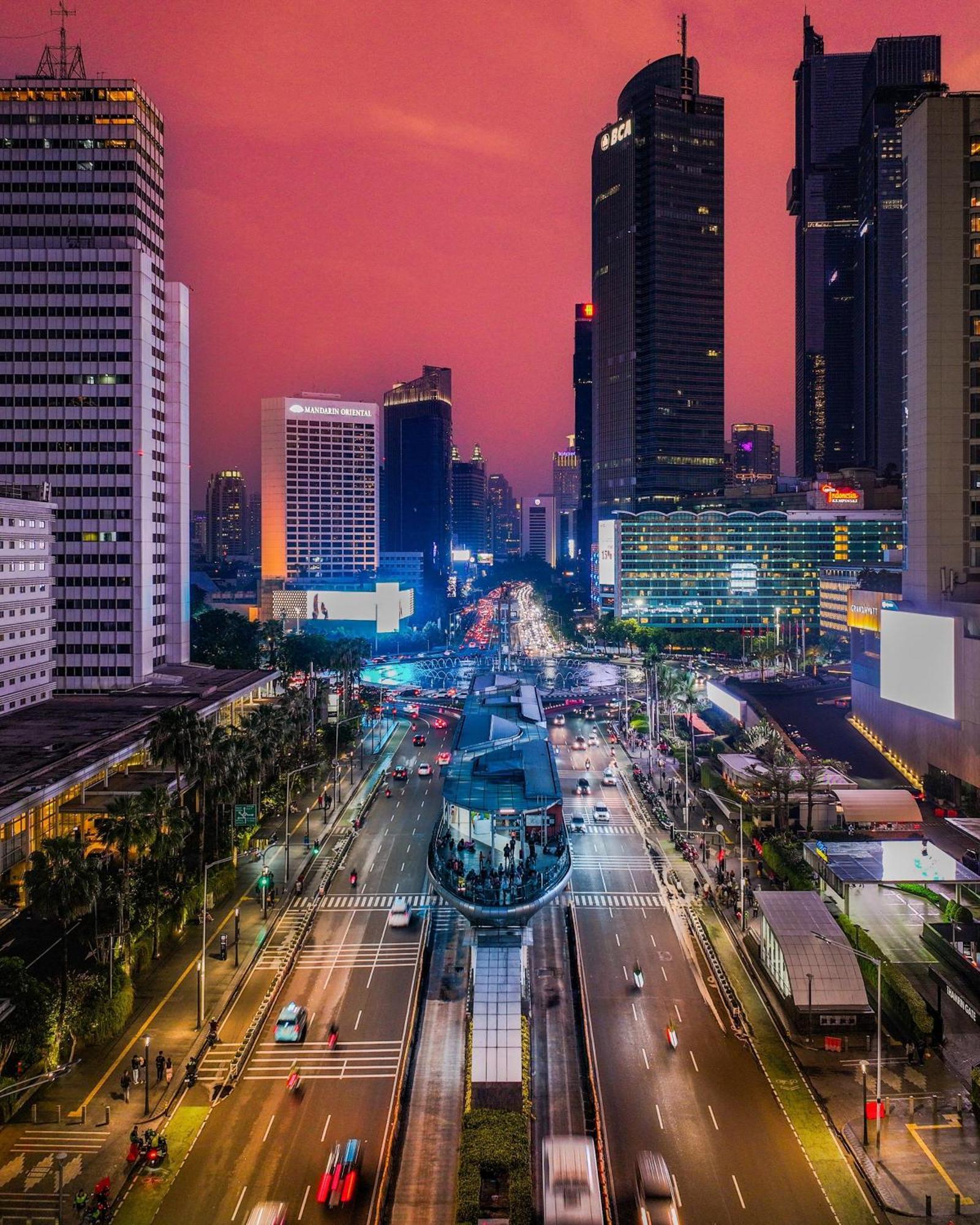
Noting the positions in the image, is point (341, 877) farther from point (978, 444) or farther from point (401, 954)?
point (978, 444)

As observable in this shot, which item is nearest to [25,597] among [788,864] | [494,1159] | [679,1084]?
[788,864]

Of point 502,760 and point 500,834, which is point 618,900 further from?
point 502,760

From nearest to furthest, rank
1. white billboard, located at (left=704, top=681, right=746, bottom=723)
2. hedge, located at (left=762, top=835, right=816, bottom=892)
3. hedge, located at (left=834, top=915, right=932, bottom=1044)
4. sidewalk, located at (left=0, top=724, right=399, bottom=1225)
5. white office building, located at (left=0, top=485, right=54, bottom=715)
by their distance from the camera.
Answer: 1. sidewalk, located at (left=0, top=724, right=399, bottom=1225)
2. hedge, located at (left=834, top=915, right=932, bottom=1044)
3. hedge, located at (left=762, top=835, right=816, bottom=892)
4. white office building, located at (left=0, top=485, right=54, bottom=715)
5. white billboard, located at (left=704, top=681, right=746, bottom=723)

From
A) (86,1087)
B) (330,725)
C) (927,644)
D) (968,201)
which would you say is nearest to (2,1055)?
(86,1087)

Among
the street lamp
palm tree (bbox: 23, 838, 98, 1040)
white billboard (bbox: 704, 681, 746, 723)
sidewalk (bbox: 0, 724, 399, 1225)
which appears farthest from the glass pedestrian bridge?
white billboard (bbox: 704, 681, 746, 723)

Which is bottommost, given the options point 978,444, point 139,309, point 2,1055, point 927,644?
point 2,1055

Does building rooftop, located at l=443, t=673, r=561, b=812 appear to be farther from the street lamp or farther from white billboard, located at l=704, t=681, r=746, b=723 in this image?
white billboard, located at l=704, t=681, r=746, b=723

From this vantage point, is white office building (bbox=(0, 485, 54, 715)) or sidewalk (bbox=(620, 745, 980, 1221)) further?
white office building (bbox=(0, 485, 54, 715))
